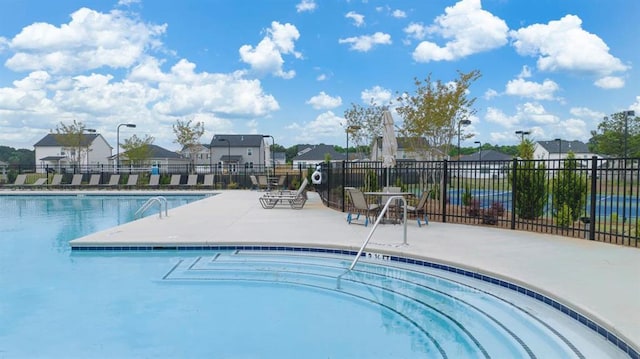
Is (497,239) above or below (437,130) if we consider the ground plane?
below

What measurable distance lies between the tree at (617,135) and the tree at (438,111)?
40.1 meters

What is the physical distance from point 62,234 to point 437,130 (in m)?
12.3

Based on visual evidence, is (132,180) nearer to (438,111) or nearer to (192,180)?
(192,180)

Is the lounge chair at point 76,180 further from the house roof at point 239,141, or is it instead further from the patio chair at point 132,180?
the house roof at point 239,141

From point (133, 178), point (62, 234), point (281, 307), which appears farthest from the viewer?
point (133, 178)

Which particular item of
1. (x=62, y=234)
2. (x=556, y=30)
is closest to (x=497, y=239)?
(x=62, y=234)

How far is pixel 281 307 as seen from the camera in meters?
4.90

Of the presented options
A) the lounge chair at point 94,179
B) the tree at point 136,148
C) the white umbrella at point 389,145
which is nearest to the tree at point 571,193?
the white umbrella at point 389,145

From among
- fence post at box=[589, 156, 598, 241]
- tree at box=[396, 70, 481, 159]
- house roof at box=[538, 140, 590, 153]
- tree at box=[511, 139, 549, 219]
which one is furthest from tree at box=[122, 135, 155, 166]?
house roof at box=[538, 140, 590, 153]

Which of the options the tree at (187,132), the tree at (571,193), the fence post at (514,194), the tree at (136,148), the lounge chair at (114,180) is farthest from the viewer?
the tree at (136,148)

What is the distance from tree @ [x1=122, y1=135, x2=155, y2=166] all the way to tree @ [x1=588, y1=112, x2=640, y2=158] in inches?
1887

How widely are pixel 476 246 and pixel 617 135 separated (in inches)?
2098

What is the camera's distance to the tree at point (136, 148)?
43.4 meters

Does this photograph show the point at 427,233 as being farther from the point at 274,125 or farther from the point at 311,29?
the point at 274,125
